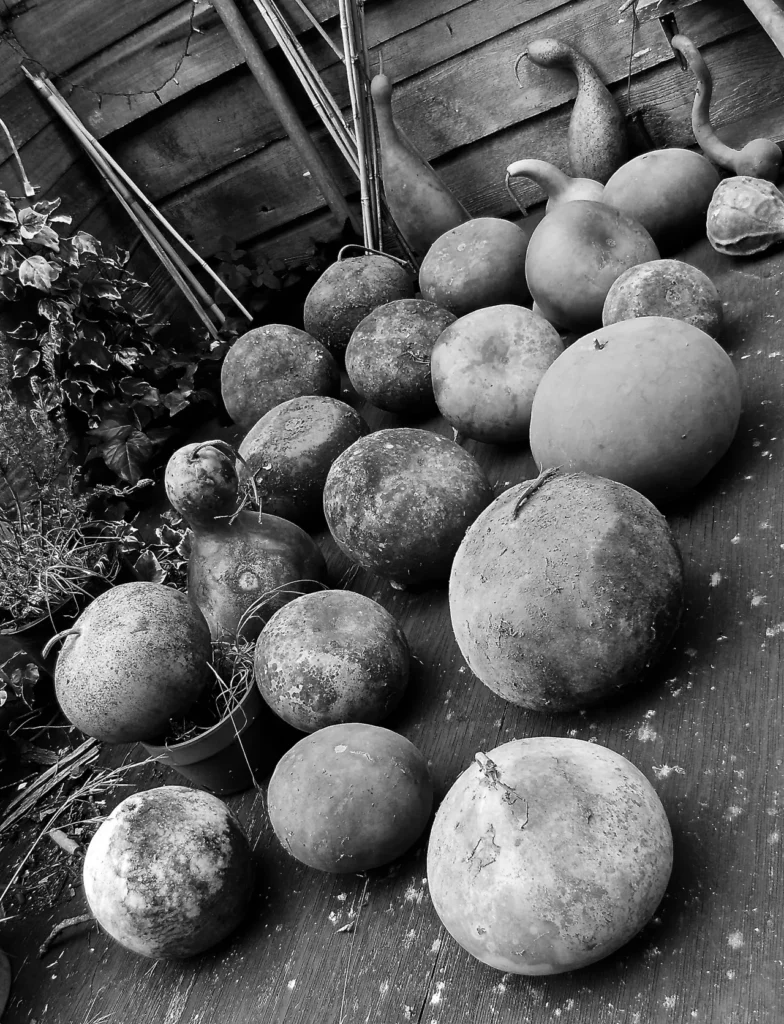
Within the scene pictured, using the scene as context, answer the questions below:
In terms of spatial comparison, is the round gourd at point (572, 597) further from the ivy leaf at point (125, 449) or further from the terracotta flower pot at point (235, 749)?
the ivy leaf at point (125, 449)

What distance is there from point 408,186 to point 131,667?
2.78 meters

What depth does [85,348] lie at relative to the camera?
3652 mm

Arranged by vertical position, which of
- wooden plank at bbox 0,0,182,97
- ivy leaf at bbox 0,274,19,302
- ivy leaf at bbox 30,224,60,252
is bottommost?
ivy leaf at bbox 0,274,19,302

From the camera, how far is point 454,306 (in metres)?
3.38

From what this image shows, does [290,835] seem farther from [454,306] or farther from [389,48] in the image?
[389,48]

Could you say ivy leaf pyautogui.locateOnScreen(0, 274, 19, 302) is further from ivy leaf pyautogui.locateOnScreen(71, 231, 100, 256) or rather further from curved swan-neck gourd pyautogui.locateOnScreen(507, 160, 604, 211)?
curved swan-neck gourd pyautogui.locateOnScreen(507, 160, 604, 211)

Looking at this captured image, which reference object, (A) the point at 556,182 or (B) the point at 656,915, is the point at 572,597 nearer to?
(B) the point at 656,915

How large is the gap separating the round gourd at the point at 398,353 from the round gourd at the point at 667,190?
87 cm

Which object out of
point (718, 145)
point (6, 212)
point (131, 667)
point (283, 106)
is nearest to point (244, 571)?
point (131, 667)

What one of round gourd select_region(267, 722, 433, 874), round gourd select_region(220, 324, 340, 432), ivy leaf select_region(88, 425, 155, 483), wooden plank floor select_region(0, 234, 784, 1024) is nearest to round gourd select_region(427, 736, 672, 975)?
wooden plank floor select_region(0, 234, 784, 1024)

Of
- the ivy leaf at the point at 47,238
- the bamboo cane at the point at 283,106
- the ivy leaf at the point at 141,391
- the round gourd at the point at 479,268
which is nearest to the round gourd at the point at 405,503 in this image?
the round gourd at the point at 479,268

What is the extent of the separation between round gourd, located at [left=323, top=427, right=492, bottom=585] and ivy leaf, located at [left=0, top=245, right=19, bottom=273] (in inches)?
77.8

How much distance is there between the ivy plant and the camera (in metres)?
3.50

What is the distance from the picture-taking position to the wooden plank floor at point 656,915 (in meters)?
1.27
